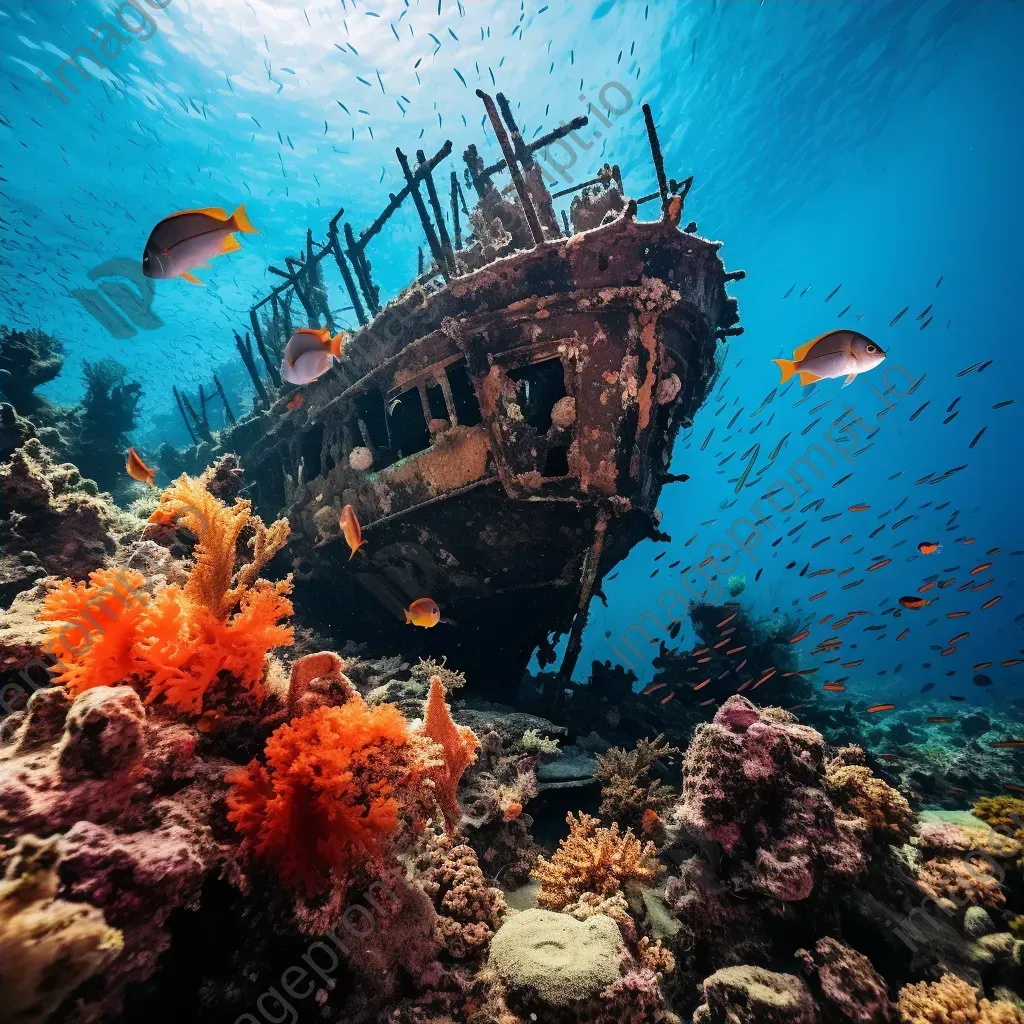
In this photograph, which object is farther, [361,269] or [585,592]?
[361,269]

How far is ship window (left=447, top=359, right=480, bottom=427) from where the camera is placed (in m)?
8.24

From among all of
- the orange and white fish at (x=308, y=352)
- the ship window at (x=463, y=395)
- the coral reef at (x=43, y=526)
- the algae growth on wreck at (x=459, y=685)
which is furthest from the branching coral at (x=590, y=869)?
the coral reef at (x=43, y=526)

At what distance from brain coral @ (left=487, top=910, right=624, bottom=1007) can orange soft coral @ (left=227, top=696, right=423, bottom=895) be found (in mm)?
1260

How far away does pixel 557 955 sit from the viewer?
119 inches

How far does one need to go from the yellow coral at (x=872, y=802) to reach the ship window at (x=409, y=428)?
8.90 metres

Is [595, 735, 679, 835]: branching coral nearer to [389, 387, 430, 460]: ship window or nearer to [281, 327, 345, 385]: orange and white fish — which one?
[281, 327, 345, 385]: orange and white fish

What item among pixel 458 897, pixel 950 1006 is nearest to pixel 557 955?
pixel 458 897

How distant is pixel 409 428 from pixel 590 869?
29.2 ft

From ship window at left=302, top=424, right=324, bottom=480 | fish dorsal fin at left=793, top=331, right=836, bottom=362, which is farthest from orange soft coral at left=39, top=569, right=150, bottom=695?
ship window at left=302, top=424, right=324, bottom=480

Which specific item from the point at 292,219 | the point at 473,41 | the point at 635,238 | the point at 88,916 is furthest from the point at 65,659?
the point at 292,219

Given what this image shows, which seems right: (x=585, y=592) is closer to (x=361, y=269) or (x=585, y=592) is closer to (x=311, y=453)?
(x=311, y=453)

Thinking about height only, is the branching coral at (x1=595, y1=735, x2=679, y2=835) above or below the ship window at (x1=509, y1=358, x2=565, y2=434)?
below

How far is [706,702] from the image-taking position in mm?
12445

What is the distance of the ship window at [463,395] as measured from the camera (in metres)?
8.24
